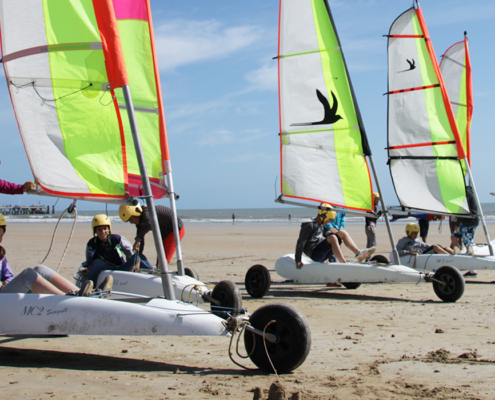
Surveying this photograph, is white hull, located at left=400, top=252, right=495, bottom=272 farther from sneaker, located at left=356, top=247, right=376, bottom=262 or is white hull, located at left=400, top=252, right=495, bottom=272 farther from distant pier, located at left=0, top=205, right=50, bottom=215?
distant pier, located at left=0, top=205, right=50, bottom=215

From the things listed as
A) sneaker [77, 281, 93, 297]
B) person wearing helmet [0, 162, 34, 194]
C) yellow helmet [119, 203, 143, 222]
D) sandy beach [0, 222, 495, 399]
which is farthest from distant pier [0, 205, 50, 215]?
sneaker [77, 281, 93, 297]

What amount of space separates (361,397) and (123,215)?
4530mm

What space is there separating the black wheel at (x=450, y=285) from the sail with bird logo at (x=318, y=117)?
2074 millimetres

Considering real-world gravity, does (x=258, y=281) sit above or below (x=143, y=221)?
below

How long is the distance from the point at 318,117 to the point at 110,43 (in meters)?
5.20

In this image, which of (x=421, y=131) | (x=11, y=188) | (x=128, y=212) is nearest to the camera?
(x=11, y=188)

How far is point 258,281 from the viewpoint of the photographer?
8023mm

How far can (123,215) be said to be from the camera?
7.09 metres

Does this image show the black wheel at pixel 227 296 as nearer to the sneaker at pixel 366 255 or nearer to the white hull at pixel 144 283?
the white hull at pixel 144 283

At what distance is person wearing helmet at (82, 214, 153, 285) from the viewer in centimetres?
631

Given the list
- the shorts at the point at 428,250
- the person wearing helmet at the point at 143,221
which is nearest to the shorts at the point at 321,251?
the person wearing helmet at the point at 143,221

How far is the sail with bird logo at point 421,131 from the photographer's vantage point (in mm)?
10062

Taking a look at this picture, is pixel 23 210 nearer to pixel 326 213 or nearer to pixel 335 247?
pixel 326 213

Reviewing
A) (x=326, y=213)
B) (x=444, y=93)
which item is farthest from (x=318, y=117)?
(x=444, y=93)
